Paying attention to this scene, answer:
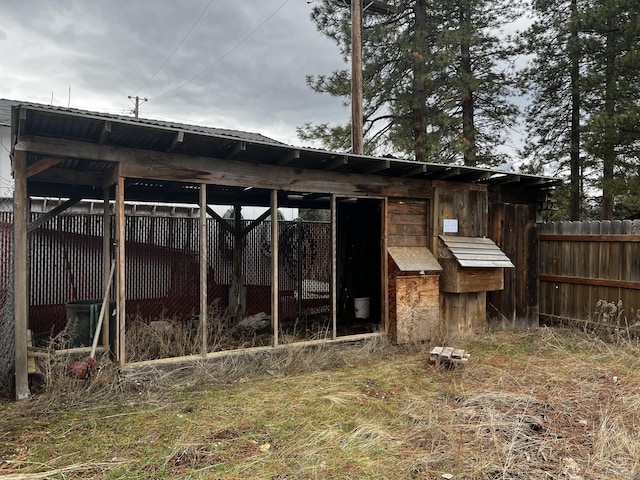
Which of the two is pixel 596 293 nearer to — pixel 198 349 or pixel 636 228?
pixel 636 228

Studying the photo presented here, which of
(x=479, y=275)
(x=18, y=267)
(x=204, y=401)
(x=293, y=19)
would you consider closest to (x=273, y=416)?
(x=204, y=401)

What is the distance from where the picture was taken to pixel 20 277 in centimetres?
389

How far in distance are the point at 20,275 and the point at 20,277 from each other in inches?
0.7

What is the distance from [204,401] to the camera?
3.90 m

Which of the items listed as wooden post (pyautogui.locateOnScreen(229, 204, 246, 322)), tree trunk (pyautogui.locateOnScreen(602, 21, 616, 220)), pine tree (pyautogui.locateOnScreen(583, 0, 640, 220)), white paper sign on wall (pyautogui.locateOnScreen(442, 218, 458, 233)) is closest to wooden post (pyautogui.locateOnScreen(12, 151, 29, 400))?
wooden post (pyautogui.locateOnScreen(229, 204, 246, 322))

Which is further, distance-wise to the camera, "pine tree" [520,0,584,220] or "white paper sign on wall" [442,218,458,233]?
"pine tree" [520,0,584,220]

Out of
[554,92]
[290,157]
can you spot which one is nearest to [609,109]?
[554,92]

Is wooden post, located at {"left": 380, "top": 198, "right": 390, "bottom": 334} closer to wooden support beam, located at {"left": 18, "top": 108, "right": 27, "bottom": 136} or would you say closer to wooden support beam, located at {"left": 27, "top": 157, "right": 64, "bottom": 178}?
wooden support beam, located at {"left": 27, "top": 157, "right": 64, "bottom": 178}

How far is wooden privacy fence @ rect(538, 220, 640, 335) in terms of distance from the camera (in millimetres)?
6172

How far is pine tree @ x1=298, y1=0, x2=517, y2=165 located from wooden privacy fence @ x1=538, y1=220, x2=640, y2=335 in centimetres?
381

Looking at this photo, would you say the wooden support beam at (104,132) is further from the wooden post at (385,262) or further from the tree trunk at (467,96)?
the tree trunk at (467,96)

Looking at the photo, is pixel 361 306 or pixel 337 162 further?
pixel 361 306

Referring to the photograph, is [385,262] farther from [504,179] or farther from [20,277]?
[20,277]

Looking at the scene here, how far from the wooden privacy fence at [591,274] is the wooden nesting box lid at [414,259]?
2448 mm
